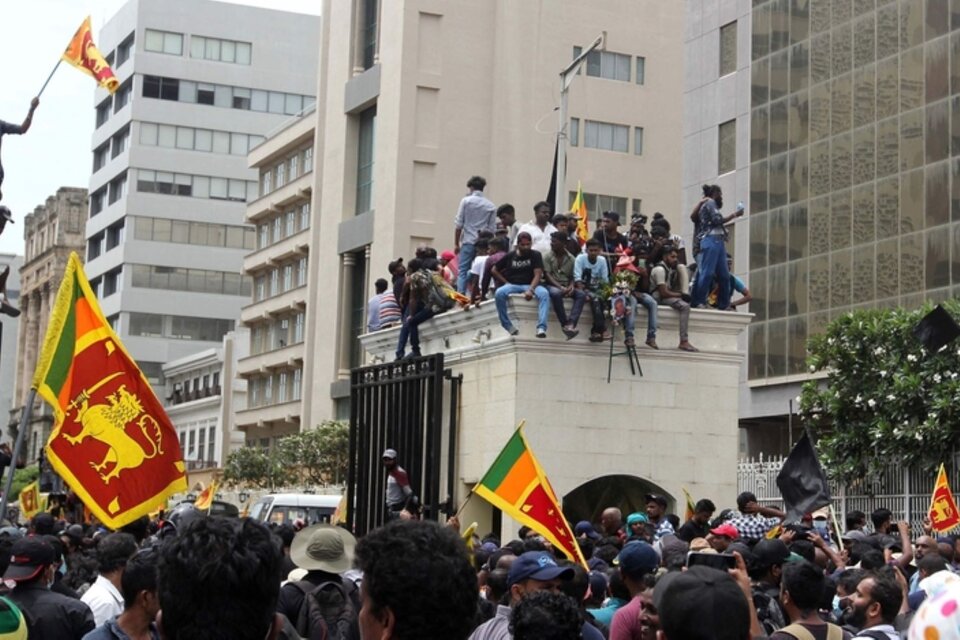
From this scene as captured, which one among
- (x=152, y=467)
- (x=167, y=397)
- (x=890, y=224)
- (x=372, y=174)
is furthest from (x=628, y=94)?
(x=152, y=467)

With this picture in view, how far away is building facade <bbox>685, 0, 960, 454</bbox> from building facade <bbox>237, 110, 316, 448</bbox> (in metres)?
24.6

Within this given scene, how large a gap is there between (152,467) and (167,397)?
78013 millimetres

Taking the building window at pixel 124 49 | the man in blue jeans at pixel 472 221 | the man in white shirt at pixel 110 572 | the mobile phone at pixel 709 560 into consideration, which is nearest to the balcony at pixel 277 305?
the building window at pixel 124 49

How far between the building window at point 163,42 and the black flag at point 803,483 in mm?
81193

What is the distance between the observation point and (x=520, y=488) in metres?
13.0

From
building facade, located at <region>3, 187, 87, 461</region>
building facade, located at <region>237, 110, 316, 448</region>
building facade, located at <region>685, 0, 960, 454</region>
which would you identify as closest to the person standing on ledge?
building facade, located at <region>685, 0, 960, 454</region>

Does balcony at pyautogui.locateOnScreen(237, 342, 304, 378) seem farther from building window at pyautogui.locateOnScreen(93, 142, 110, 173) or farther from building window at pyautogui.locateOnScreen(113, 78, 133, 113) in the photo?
building window at pyautogui.locateOnScreen(93, 142, 110, 173)

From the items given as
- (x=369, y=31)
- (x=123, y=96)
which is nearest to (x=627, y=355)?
(x=369, y=31)

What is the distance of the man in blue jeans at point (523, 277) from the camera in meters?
21.4

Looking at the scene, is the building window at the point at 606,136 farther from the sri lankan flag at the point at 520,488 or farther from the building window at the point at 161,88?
the sri lankan flag at the point at 520,488

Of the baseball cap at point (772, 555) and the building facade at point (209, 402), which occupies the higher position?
the building facade at point (209, 402)

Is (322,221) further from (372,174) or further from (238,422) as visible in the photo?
(238,422)

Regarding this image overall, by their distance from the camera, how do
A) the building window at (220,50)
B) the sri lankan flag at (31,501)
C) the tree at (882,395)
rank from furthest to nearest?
the building window at (220,50) → the tree at (882,395) → the sri lankan flag at (31,501)

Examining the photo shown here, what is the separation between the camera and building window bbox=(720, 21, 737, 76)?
4862cm
